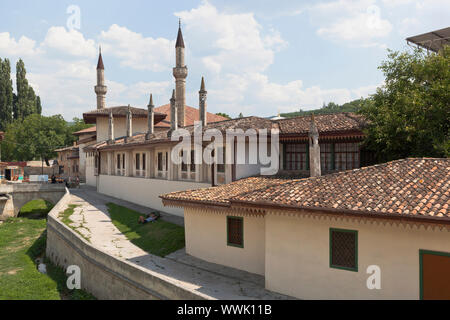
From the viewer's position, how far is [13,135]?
54719 mm

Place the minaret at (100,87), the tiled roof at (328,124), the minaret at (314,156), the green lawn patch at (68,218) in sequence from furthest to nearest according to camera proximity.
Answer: the minaret at (100,87)
the green lawn patch at (68,218)
the tiled roof at (328,124)
the minaret at (314,156)

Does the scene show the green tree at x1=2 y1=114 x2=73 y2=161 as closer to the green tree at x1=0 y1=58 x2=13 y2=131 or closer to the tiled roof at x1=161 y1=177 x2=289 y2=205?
the green tree at x1=0 y1=58 x2=13 y2=131

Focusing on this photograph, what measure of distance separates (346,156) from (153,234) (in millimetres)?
9070

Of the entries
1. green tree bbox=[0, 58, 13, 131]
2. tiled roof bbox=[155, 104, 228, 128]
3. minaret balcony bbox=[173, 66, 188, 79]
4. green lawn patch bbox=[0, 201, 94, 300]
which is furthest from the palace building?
green tree bbox=[0, 58, 13, 131]

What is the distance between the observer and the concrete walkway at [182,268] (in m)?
10.0

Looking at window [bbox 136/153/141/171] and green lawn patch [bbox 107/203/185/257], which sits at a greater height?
window [bbox 136/153/141/171]

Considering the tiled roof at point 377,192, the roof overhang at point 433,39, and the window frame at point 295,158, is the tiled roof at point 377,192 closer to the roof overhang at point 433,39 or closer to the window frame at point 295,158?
the window frame at point 295,158

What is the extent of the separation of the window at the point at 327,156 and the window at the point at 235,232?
5635 mm

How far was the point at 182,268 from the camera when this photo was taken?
1210 cm

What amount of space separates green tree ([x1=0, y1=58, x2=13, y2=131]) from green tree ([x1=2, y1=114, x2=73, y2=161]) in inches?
50.8

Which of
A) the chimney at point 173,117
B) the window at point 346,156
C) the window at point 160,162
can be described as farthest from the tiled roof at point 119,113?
the window at point 346,156

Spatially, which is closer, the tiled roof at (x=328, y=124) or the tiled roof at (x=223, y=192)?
the tiled roof at (x=223, y=192)

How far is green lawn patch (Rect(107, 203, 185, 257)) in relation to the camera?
14.5m
